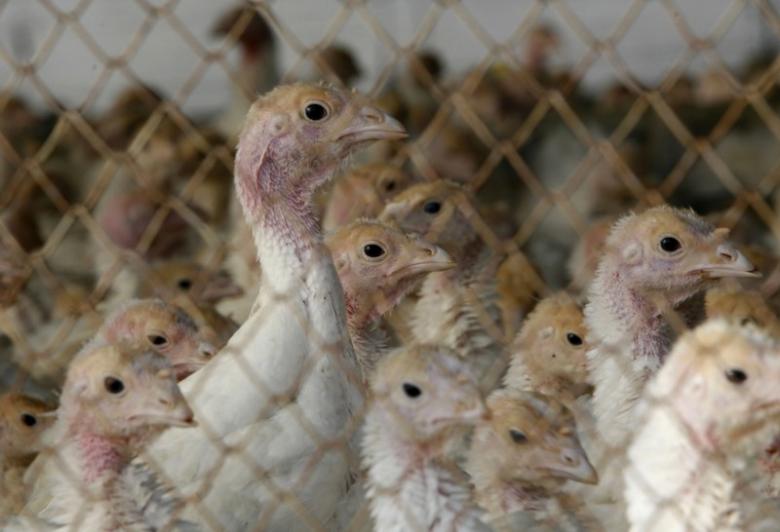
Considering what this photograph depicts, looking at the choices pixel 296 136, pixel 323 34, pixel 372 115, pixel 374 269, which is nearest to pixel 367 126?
pixel 372 115

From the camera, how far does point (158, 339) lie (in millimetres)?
4918

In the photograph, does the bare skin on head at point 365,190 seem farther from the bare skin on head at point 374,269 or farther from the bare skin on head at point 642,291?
the bare skin on head at point 642,291

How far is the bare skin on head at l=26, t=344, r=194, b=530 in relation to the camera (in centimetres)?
392

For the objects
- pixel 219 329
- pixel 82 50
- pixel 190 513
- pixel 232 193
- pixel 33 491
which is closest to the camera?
pixel 190 513

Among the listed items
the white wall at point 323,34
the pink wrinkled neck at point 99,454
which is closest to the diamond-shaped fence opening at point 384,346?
the pink wrinkled neck at point 99,454

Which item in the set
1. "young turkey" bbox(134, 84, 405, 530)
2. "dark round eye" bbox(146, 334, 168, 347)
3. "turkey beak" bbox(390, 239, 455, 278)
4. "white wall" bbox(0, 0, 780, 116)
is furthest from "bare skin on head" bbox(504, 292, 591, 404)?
"white wall" bbox(0, 0, 780, 116)

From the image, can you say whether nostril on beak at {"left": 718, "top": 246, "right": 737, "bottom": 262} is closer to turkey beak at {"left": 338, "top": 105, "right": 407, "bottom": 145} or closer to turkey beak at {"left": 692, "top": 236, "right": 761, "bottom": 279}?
turkey beak at {"left": 692, "top": 236, "right": 761, "bottom": 279}

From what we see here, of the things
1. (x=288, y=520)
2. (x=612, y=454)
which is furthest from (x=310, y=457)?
(x=612, y=454)

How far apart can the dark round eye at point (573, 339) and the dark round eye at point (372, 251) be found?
56cm

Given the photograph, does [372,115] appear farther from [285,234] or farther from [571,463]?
[571,463]

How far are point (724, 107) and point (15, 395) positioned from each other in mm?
5203

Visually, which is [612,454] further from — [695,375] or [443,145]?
[443,145]

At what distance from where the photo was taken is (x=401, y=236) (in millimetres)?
4969

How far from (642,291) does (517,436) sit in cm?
81
